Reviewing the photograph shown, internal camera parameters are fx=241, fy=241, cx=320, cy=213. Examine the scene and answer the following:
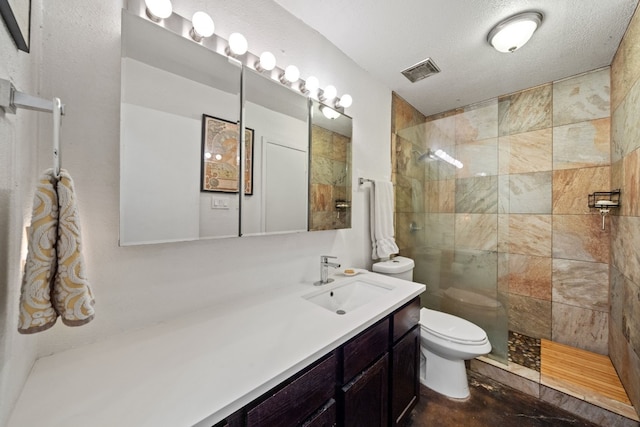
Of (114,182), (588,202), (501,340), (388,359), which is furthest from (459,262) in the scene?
(114,182)

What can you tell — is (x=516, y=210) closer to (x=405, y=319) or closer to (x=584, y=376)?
(x=584, y=376)

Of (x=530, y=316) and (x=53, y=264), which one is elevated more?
(x=53, y=264)

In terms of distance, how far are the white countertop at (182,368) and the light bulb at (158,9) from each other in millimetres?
1191

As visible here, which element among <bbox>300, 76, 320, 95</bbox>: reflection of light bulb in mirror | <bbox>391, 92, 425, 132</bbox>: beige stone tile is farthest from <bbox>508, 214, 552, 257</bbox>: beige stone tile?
<bbox>300, 76, 320, 95</bbox>: reflection of light bulb in mirror

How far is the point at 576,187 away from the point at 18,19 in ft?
10.5

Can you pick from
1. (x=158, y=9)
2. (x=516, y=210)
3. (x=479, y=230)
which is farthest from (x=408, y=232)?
(x=158, y=9)

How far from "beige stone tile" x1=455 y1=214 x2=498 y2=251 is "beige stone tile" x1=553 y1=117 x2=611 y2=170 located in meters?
0.69

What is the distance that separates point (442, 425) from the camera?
1438 mm

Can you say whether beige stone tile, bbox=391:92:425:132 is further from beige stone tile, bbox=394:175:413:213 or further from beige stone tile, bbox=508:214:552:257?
beige stone tile, bbox=508:214:552:257

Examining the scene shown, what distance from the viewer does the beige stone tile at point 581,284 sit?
1.93 meters

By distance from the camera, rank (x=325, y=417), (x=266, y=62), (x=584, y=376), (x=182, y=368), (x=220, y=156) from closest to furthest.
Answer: (x=182, y=368)
(x=325, y=417)
(x=220, y=156)
(x=266, y=62)
(x=584, y=376)

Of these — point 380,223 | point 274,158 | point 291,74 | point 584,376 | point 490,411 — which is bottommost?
point 490,411

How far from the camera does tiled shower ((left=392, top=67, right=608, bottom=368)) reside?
1939 mm

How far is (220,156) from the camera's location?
42.5 inches
